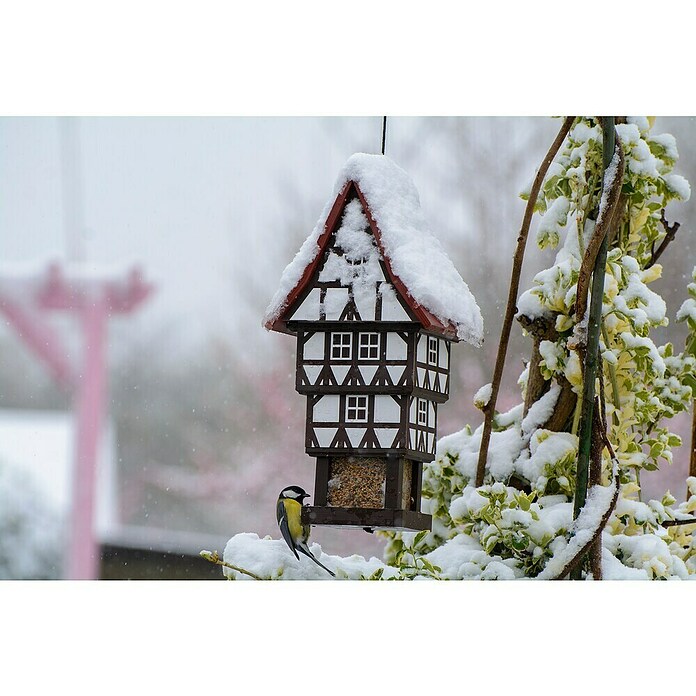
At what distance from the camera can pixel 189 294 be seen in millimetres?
2904

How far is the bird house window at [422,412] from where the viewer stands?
1633 millimetres

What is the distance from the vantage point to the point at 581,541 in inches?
67.6

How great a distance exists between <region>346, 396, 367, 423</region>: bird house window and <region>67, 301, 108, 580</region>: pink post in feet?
3.79

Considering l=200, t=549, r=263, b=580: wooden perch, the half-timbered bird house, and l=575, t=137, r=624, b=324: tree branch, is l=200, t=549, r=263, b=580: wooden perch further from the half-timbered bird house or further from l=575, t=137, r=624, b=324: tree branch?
l=575, t=137, r=624, b=324: tree branch

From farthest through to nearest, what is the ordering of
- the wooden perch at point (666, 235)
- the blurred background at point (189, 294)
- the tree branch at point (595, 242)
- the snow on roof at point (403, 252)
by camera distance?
the blurred background at point (189, 294), the wooden perch at point (666, 235), the tree branch at point (595, 242), the snow on roof at point (403, 252)

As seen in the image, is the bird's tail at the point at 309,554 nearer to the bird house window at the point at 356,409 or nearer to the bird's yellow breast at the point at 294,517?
the bird's yellow breast at the point at 294,517

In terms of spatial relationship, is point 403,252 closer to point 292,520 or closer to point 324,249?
point 324,249

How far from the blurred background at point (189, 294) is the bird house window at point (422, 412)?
888mm

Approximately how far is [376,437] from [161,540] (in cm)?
158

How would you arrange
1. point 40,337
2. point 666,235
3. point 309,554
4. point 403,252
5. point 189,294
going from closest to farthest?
point 403,252, point 309,554, point 666,235, point 40,337, point 189,294

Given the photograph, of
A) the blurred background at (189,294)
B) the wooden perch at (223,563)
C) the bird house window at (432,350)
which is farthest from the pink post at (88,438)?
the bird house window at (432,350)

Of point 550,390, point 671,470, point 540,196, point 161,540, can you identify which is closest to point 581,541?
point 550,390

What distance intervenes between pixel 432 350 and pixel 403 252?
0.55 feet

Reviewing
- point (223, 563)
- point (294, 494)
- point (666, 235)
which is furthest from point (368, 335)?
point (666, 235)
